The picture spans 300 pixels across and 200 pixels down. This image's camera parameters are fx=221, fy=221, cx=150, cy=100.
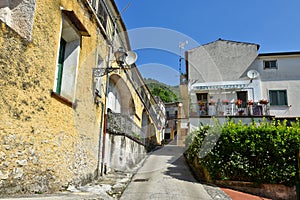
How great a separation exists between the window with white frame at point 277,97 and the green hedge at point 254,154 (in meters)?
9.28

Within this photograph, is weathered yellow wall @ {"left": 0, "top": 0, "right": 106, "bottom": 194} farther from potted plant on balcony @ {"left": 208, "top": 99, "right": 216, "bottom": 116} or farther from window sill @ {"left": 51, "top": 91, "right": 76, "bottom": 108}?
potted plant on balcony @ {"left": 208, "top": 99, "right": 216, "bottom": 116}

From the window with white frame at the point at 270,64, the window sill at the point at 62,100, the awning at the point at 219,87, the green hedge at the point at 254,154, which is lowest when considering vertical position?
the green hedge at the point at 254,154

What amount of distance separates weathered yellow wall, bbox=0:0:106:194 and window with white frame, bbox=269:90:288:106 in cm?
1473

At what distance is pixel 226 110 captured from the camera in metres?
14.8

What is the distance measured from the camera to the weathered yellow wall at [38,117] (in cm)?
319

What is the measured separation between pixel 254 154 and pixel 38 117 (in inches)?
250

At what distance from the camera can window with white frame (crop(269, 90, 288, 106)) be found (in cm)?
1589

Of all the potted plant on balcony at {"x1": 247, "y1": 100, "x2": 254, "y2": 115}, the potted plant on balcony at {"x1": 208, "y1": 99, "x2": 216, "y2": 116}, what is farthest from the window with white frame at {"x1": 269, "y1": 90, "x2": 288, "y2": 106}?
the potted plant on balcony at {"x1": 208, "y1": 99, "x2": 216, "y2": 116}

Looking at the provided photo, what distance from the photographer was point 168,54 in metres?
9.30

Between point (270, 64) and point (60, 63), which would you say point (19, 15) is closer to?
point (60, 63)

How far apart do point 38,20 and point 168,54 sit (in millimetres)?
6076

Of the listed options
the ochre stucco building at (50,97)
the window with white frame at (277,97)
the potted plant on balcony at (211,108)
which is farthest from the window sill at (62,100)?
the window with white frame at (277,97)

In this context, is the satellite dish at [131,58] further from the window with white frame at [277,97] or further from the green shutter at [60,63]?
the window with white frame at [277,97]

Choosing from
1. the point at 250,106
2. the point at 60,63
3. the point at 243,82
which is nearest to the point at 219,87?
the point at 243,82
